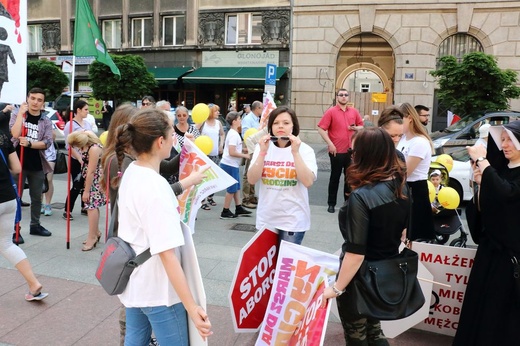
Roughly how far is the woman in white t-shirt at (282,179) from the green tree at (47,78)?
808 inches

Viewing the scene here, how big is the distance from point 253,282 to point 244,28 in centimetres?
2034

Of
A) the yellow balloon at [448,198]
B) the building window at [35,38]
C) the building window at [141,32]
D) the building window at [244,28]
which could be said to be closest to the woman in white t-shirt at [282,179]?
the yellow balloon at [448,198]

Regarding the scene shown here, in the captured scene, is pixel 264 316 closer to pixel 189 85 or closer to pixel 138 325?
pixel 138 325

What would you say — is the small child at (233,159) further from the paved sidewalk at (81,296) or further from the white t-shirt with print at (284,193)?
the white t-shirt with print at (284,193)

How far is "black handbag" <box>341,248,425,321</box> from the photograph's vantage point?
257 cm

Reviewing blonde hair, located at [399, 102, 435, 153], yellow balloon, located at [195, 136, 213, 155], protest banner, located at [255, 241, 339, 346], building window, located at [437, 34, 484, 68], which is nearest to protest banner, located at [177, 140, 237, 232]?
yellow balloon, located at [195, 136, 213, 155]

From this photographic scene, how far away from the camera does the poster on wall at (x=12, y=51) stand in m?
4.63

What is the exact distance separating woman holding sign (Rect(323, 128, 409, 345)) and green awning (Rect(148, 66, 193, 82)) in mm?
20856

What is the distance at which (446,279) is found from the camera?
3.59 meters

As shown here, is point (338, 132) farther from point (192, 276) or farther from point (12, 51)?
point (192, 276)

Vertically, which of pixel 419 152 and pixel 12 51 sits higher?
pixel 12 51

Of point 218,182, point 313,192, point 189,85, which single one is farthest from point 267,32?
point 218,182

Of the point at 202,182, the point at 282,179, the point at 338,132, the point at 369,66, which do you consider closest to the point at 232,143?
the point at 338,132

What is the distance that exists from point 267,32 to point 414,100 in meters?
7.47
